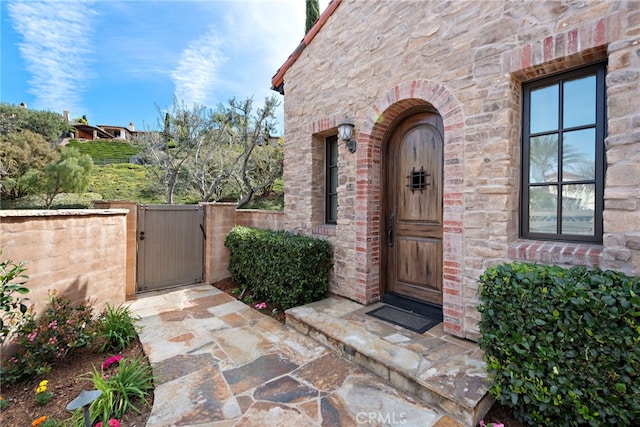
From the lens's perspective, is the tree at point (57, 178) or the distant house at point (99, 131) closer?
the tree at point (57, 178)

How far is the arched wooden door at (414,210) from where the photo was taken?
3418 mm

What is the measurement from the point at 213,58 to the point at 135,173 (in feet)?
62.6

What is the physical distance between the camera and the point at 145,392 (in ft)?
7.51

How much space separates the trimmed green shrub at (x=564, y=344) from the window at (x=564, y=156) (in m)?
0.72

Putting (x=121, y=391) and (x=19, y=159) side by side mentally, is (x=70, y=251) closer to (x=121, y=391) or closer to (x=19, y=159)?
(x=121, y=391)

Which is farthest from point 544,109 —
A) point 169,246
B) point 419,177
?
point 169,246

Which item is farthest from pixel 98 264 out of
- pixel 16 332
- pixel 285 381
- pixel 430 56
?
pixel 430 56

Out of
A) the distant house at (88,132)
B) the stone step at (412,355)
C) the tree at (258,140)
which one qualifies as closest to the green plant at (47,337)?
the stone step at (412,355)

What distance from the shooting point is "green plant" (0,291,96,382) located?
7.97 ft

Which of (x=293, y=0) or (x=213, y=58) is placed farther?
(x=213, y=58)

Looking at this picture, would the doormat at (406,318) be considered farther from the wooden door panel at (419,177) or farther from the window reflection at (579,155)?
the window reflection at (579,155)

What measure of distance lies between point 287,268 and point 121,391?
7.22ft

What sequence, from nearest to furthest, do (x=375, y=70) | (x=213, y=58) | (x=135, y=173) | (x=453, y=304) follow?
(x=453, y=304), (x=375, y=70), (x=213, y=58), (x=135, y=173)

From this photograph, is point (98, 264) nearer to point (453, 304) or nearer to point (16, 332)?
point (16, 332)
